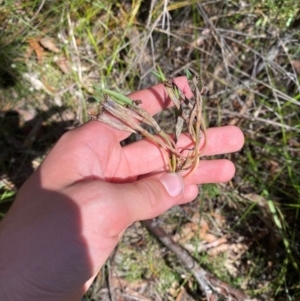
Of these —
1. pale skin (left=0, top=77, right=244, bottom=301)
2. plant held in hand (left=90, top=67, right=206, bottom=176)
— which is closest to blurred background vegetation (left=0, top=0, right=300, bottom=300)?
plant held in hand (left=90, top=67, right=206, bottom=176)

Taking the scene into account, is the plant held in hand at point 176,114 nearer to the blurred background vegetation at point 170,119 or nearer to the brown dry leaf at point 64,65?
the blurred background vegetation at point 170,119

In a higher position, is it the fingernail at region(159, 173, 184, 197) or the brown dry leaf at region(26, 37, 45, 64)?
the brown dry leaf at region(26, 37, 45, 64)

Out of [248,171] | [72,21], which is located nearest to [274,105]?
[248,171]

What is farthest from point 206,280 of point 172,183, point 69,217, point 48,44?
point 48,44

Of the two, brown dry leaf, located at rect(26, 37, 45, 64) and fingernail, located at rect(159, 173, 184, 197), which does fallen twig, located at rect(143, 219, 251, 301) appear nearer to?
fingernail, located at rect(159, 173, 184, 197)

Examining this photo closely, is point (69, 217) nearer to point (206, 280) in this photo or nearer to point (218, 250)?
point (206, 280)

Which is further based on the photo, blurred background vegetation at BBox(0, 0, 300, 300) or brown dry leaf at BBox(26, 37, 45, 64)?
brown dry leaf at BBox(26, 37, 45, 64)

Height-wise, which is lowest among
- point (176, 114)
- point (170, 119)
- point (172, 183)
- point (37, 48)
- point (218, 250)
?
point (218, 250)

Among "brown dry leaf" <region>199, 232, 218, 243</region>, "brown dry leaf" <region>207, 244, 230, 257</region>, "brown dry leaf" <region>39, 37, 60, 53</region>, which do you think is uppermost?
"brown dry leaf" <region>39, 37, 60, 53</region>
